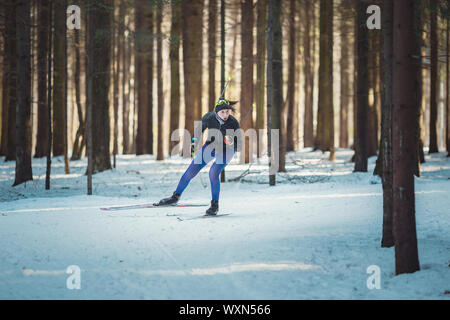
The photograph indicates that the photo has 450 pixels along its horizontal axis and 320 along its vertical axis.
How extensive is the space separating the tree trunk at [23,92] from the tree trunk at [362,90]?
10.2m

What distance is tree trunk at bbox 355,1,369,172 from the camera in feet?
45.1

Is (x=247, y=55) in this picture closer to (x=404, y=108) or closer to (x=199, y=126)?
(x=199, y=126)

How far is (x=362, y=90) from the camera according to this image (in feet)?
45.5

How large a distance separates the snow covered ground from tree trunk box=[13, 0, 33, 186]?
4118 mm

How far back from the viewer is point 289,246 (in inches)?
217

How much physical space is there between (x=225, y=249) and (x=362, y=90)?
10140mm

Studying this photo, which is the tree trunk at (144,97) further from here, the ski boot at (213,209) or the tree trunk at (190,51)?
the ski boot at (213,209)

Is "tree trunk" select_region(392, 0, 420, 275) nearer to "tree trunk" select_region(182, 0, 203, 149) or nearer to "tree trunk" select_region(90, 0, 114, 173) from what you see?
"tree trunk" select_region(90, 0, 114, 173)

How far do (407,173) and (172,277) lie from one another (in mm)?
2630

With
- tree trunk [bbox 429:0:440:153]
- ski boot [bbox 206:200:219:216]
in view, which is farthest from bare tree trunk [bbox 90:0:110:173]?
tree trunk [bbox 429:0:440:153]

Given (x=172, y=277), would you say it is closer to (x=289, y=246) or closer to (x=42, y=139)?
(x=289, y=246)

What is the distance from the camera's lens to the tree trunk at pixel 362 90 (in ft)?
45.1

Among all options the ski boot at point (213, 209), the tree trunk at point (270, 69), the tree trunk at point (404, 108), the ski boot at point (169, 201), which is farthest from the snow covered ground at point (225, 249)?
the tree trunk at point (270, 69)
